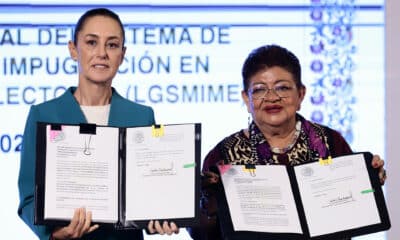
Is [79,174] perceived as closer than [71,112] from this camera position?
Yes

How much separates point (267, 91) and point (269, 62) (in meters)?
0.10

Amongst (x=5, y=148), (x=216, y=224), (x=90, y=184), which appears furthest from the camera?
(x=5, y=148)

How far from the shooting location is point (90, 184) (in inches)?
89.8

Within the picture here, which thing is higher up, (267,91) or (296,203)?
(267,91)

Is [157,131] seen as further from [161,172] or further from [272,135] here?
[272,135]

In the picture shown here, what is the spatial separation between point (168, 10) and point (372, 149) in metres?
1.14

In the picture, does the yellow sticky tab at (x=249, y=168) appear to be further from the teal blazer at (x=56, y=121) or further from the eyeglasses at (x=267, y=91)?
the teal blazer at (x=56, y=121)

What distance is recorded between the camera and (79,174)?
89.7 inches

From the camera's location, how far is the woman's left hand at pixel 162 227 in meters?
2.29

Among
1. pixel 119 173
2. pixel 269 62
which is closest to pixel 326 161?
pixel 269 62

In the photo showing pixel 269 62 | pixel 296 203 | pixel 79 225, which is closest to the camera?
pixel 79 225

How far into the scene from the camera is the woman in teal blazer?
2336 millimetres

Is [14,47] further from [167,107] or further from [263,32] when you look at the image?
[263,32]

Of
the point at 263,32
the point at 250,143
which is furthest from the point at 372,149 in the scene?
the point at 250,143
